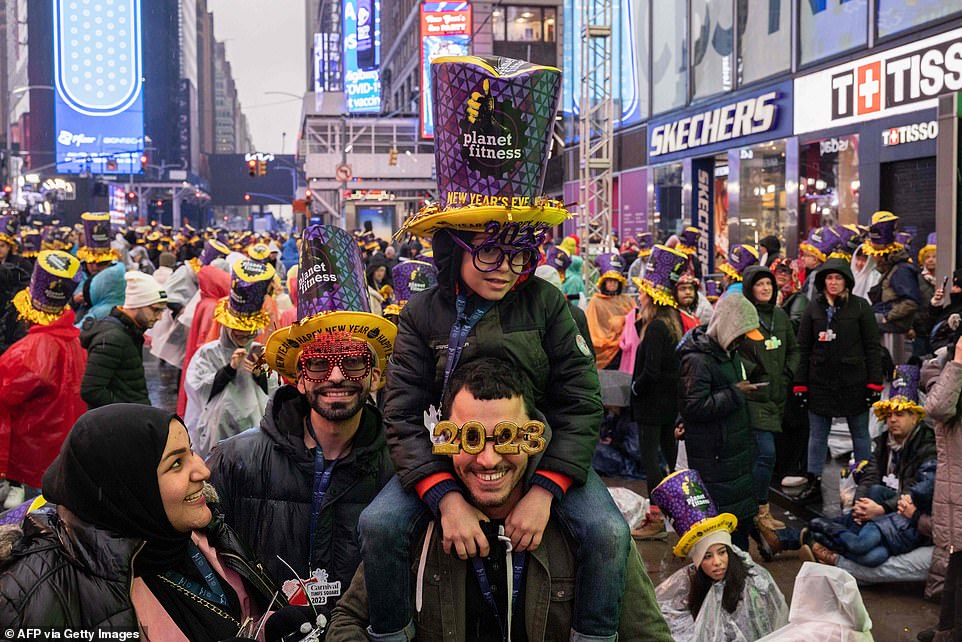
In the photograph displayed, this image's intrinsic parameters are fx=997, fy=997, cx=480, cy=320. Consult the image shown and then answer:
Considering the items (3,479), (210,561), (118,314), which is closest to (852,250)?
(118,314)

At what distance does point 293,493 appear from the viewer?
12.8 feet

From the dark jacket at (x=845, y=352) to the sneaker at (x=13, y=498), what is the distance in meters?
6.52

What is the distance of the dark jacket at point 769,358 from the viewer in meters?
7.62

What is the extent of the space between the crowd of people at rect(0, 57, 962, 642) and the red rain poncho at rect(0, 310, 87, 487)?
2 centimetres

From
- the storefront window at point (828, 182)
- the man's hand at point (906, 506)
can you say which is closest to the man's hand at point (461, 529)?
the man's hand at point (906, 506)

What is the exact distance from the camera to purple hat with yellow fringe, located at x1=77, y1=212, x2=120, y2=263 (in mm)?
14500

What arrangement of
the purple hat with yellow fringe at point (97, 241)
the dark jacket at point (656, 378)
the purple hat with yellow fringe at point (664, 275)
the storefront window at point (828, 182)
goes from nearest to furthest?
the dark jacket at point (656, 378)
the purple hat with yellow fringe at point (664, 275)
the purple hat with yellow fringe at point (97, 241)
the storefront window at point (828, 182)

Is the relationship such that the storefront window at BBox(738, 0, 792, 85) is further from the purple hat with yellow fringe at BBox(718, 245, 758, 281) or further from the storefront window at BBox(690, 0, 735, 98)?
the purple hat with yellow fringe at BBox(718, 245, 758, 281)

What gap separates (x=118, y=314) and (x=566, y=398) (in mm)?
4879

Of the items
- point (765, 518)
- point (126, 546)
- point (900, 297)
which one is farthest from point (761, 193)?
point (126, 546)

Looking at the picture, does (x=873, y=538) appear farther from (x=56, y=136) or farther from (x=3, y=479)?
(x=56, y=136)

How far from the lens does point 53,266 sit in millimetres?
7492

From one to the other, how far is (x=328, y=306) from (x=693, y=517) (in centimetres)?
248

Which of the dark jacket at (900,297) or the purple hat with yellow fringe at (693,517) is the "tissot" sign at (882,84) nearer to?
the dark jacket at (900,297)
